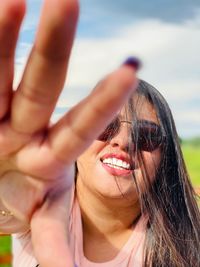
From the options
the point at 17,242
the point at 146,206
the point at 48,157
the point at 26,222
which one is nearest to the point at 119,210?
the point at 146,206

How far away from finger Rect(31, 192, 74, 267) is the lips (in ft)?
2.22

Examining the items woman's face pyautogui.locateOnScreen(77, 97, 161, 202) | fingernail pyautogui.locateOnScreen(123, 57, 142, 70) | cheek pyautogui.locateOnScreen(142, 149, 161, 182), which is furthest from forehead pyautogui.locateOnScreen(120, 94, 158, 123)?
fingernail pyautogui.locateOnScreen(123, 57, 142, 70)

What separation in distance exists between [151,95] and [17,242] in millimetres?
641

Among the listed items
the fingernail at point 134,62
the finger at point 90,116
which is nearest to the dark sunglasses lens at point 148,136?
the finger at point 90,116

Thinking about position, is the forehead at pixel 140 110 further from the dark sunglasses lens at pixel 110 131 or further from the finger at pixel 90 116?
the finger at pixel 90 116

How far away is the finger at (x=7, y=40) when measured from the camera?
2.42 feet

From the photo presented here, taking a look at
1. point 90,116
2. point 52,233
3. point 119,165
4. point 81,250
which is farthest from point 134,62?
point 81,250

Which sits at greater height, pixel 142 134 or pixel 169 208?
pixel 142 134

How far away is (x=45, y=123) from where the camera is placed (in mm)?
850

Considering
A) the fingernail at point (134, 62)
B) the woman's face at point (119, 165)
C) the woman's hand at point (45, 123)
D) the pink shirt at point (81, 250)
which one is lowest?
the pink shirt at point (81, 250)

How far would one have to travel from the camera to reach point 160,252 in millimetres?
1688

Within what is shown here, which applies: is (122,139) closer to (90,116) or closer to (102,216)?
(102,216)

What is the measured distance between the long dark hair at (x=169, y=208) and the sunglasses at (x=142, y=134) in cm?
3

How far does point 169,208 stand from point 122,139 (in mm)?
297
